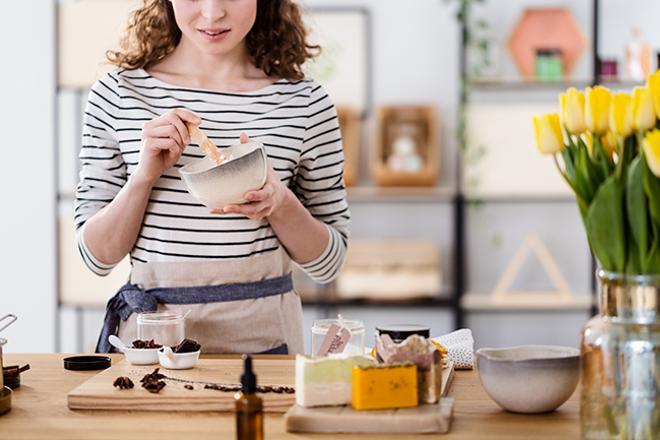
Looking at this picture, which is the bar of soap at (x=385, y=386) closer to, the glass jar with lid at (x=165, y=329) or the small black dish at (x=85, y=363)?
the glass jar with lid at (x=165, y=329)

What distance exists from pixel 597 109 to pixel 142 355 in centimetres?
88

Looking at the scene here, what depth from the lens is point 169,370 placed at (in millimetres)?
1749

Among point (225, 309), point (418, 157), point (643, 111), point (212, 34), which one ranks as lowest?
point (225, 309)

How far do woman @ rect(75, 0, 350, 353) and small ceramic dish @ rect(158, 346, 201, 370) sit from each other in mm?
267

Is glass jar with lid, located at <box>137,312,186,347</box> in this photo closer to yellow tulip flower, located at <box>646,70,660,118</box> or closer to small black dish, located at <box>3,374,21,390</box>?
small black dish, located at <box>3,374,21,390</box>

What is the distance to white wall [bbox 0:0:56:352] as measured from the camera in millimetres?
4918

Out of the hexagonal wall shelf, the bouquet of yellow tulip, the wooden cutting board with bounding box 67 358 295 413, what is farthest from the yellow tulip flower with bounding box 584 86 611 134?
the hexagonal wall shelf

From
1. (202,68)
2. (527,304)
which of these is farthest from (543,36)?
(202,68)

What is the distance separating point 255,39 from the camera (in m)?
2.27

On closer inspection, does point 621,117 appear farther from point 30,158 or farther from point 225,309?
point 30,158

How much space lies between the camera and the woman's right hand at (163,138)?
191 centimetres

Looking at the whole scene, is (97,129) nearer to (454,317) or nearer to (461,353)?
(461,353)

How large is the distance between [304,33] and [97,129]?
20.1 inches

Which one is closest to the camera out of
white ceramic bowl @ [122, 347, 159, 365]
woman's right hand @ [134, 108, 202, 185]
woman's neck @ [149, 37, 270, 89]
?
white ceramic bowl @ [122, 347, 159, 365]
